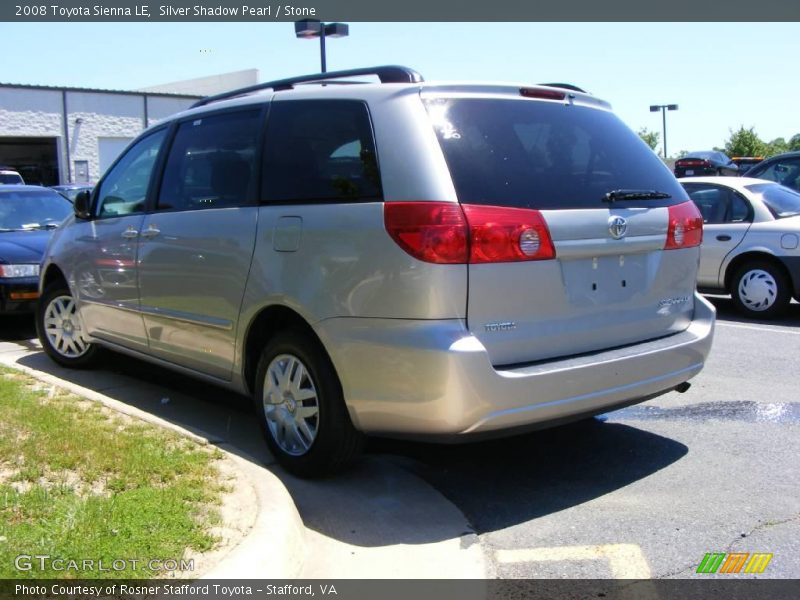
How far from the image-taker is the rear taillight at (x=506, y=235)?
375cm

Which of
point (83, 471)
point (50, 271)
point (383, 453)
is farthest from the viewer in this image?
point (50, 271)

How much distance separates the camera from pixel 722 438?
5.11 m

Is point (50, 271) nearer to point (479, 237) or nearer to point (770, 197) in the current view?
point (479, 237)

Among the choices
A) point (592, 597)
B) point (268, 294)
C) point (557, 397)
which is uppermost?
point (268, 294)

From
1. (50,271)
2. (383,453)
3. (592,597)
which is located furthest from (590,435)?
(50,271)

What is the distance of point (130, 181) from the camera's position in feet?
19.8

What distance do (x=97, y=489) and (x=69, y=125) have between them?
38026 millimetres

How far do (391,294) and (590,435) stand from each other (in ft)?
6.80

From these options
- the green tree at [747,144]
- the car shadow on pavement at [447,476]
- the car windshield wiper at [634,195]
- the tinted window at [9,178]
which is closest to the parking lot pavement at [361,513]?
the car shadow on pavement at [447,476]

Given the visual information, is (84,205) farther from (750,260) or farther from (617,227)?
(750,260)

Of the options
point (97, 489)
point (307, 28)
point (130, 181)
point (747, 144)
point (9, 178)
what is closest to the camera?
point (97, 489)

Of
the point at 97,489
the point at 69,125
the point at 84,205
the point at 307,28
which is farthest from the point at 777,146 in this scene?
the point at 97,489

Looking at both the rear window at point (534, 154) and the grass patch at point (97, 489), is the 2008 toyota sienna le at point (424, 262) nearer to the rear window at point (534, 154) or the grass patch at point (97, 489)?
the rear window at point (534, 154)

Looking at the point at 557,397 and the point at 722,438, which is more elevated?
the point at 557,397
